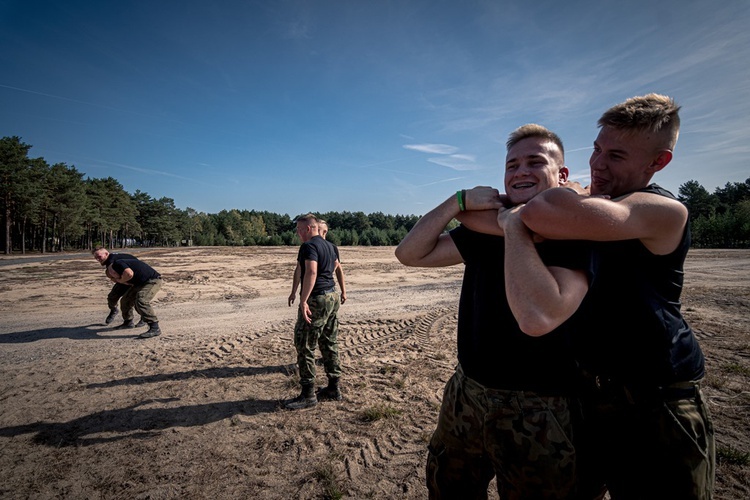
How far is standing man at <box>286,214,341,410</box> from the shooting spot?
4582mm

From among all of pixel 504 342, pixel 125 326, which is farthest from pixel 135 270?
pixel 504 342

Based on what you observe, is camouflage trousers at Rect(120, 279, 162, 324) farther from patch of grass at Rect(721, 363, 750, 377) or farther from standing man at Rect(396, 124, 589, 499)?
patch of grass at Rect(721, 363, 750, 377)

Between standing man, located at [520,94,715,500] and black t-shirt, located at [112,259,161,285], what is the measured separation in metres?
9.22

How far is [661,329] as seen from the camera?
1515 mm

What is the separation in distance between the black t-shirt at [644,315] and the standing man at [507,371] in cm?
26

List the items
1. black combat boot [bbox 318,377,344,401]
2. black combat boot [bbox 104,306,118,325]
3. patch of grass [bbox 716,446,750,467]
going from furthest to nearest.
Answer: black combat boot [bbox 104,306,118,325], black combat boot [bbox 318,377,344,401], patch of grass [bbox 716,446,750,467]

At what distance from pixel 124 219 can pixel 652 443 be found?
7672cm

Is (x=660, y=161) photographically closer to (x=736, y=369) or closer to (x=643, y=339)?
(x=643, y=339)

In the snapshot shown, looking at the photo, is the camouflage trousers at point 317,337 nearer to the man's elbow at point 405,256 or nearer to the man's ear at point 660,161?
the man's elbow at point 405,256

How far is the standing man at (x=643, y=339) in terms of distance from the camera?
142cm

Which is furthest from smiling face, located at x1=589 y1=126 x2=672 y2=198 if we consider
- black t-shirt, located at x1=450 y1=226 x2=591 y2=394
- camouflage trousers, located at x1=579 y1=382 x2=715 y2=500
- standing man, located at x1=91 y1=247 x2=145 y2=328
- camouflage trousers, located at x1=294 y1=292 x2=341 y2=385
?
standing man, located at x1=91 y1=247 x2=145 y2=328

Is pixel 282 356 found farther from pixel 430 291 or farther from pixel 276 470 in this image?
pixel 430 291

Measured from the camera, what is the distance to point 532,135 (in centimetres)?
171

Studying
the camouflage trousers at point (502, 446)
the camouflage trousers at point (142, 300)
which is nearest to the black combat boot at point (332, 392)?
the camouflage trousers at point (502, 446)
